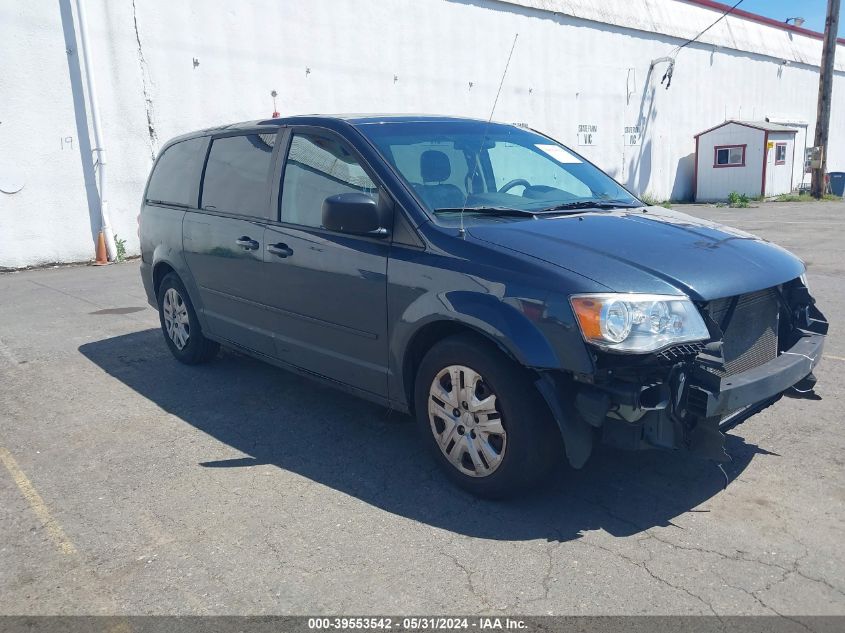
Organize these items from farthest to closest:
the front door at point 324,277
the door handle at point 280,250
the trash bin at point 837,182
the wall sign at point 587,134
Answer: the trash bin at point 837,182
the wall sign at point 587,134
the door handle at point 280,250
the front door at point 324,277

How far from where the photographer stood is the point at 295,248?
459 cm

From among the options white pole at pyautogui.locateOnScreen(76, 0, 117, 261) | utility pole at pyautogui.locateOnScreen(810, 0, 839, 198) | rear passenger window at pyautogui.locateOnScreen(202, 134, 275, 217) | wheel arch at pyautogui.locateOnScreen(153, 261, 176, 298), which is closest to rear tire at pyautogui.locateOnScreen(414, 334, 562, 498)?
rear passenger window at pyautogui.locateOnScreen(202, 134, 275, 217)

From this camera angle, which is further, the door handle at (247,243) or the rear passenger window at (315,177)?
the door handle at (247,243)

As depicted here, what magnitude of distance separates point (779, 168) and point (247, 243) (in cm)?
2527

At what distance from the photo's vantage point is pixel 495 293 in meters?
3.48

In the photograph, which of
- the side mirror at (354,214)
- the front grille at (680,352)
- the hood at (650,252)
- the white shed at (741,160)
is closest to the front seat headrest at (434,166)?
the side mirror at (354,214)

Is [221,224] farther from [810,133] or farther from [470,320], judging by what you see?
[810,133]

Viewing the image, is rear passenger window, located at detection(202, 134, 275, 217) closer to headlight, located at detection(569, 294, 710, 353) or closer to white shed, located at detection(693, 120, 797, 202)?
headlight, located at detection(569, 294, 710, 353)

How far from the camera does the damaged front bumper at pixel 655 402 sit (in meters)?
3.16

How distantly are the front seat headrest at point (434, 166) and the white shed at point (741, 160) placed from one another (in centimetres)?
2324

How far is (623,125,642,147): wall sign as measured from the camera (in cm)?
2388

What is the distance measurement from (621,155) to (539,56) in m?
4.83

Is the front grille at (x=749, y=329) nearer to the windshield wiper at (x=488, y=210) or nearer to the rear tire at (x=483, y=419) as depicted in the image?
the rear tire at (x=483, y=419)

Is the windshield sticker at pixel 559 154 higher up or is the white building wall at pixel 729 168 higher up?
the windshield sticker at pixel 559 154
